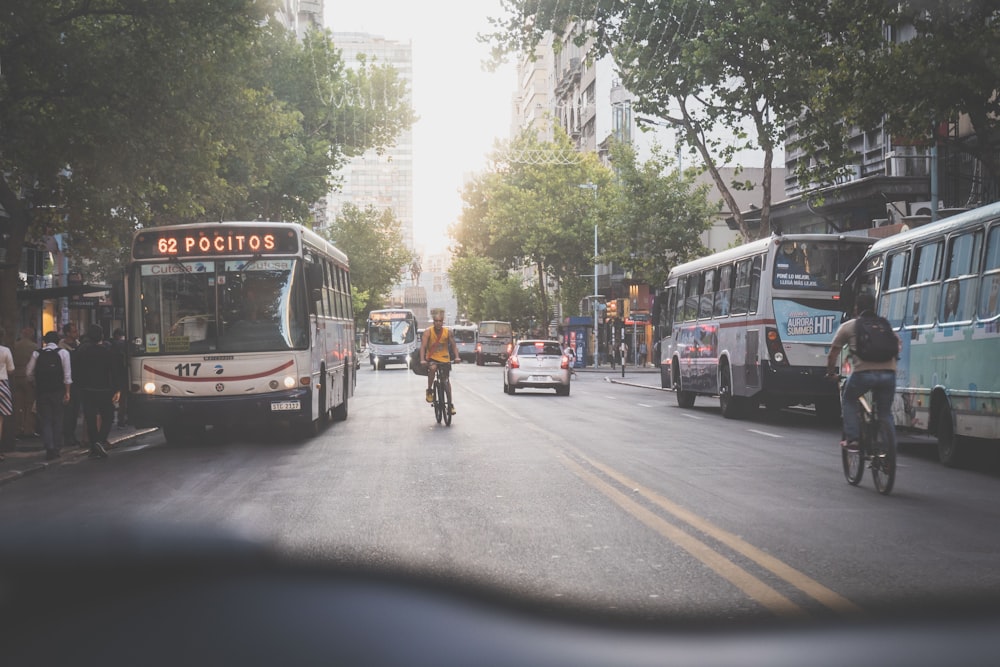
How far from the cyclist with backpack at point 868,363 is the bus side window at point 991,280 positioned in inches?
85.8

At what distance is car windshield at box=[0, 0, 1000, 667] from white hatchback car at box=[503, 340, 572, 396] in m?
0.09

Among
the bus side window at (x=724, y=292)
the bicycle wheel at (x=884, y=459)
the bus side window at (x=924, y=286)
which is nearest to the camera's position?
the bicycle wheel at (x=884, y=459)

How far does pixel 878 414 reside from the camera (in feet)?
34.6

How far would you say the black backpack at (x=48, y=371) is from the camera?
15.2 m

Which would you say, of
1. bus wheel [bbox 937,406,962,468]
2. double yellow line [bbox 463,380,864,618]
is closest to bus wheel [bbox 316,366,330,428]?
double yellow line [bbox 463,380,864,618]

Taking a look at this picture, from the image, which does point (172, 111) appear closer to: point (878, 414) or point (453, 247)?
point (878, 414)

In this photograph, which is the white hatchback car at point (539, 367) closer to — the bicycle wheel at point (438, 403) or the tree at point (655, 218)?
the tree at point (655, 218)

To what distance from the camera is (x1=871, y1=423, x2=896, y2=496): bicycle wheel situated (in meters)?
10.2

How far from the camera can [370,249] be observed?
3802 inches

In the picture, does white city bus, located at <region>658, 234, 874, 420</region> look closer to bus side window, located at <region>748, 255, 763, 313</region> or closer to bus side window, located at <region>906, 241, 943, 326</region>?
bus side window, located at <region>748, 255, 763, 313</region>

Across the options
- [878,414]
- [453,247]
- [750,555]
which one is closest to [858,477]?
[878,414]

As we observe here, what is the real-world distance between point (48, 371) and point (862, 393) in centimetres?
1006

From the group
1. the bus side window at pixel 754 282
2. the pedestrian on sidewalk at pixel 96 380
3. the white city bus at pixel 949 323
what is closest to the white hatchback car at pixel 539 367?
the bus side window at pixel 754 282

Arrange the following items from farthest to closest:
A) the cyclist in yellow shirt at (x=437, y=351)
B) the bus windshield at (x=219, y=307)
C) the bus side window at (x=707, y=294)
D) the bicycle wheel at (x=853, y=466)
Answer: the bus side window at (x=707, y=294)
the cyclist in yellow shirt at (x=437, y=351)
the bus windshield at (x=219, y=307)
the bicycle wheel at (x=853, y=466)
